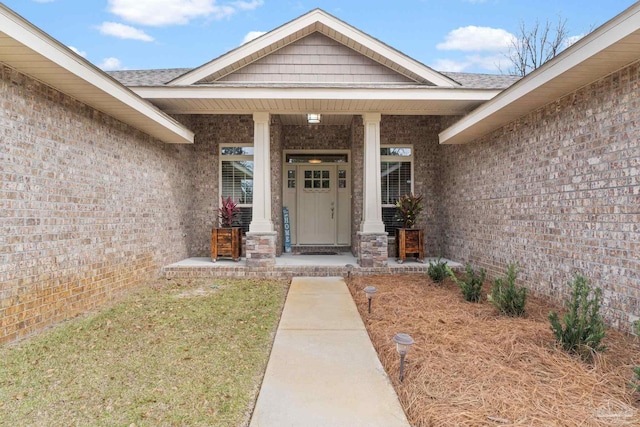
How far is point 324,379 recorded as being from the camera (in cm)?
247

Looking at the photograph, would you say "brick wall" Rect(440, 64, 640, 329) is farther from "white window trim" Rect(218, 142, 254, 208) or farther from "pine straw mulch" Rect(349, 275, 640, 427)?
"white window trim" Rect(218, 142, 254, 208)

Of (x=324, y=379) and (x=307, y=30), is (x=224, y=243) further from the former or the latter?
(x=324, y=379)

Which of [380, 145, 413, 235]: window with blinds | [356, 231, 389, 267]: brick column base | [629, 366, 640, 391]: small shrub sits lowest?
[629, 366, 640, 391]: small shrub

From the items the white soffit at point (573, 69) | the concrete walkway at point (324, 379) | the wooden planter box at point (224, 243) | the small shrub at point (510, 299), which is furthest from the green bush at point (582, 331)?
the wooden planter box at point (224, 243)

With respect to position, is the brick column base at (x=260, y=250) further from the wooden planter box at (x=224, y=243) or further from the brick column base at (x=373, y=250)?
the brick column base at (x=373, y=250)

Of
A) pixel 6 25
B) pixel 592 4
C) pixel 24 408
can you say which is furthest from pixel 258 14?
pixel 24 408

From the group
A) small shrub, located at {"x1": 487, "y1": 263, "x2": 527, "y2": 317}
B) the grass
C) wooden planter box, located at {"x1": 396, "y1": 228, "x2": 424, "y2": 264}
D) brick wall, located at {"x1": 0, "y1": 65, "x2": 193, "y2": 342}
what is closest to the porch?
wooden planter box, located at {"x1": 396, "y1": 228, "x2": 424, "y2": 264}

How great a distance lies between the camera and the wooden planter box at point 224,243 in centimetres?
672

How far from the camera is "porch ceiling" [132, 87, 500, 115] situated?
5.73m

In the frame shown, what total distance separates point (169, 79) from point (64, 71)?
314 centimetres

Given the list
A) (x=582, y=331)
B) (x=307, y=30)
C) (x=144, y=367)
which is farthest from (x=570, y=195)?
(x=307, y=30)

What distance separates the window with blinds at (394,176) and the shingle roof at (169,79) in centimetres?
185

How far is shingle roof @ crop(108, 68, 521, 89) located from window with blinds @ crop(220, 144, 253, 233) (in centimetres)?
183

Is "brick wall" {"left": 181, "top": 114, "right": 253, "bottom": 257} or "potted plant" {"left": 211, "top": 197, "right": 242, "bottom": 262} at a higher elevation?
"brick wall" {"left": 181, "top": 114, "right": 253, "bottom": 257}
